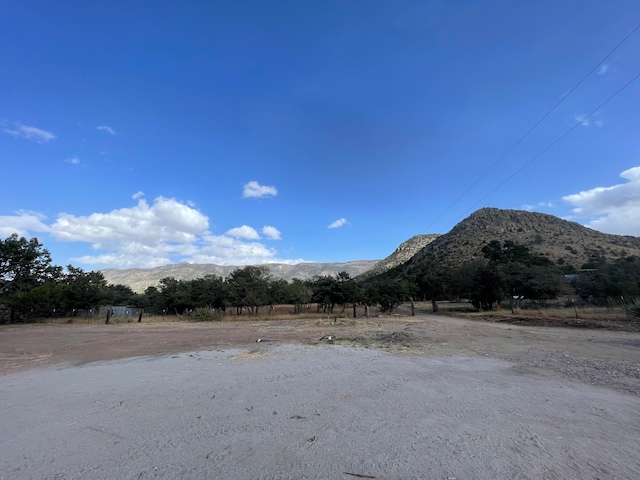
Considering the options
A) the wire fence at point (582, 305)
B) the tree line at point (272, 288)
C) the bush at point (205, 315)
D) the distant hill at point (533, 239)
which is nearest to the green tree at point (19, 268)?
the tree line at point (272, 288)

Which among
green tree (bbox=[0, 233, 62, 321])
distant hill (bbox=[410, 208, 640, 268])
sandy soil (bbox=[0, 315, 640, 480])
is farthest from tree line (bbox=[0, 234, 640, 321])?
sandy soil (bbox=[0, 315, 640, 480])

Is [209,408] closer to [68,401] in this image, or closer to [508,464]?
[68,401]

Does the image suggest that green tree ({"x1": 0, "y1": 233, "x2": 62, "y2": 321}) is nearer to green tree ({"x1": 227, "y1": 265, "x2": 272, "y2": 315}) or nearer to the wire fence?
green tree ({"x1": 227, "y1": 265, "x2": 272, "y2": 315})

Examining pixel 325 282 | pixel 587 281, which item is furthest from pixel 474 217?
pixel 325 282

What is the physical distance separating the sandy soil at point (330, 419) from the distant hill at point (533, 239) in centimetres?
6355

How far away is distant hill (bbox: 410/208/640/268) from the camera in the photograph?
63531mm

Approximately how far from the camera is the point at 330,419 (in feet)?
16.9

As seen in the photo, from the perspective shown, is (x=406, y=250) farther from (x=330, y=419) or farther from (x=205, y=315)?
(x=330, y=419)

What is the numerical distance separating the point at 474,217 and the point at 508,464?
10209 centimetres

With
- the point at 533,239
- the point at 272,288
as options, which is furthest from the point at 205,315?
the point at 533,239

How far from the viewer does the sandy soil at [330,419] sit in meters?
3.66

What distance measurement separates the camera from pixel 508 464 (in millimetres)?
3588

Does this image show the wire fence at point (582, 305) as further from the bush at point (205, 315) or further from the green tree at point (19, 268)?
the green tree at point (19, 268)

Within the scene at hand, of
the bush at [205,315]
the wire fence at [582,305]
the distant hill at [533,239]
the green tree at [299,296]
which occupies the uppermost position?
the distant hill at [533,239]
